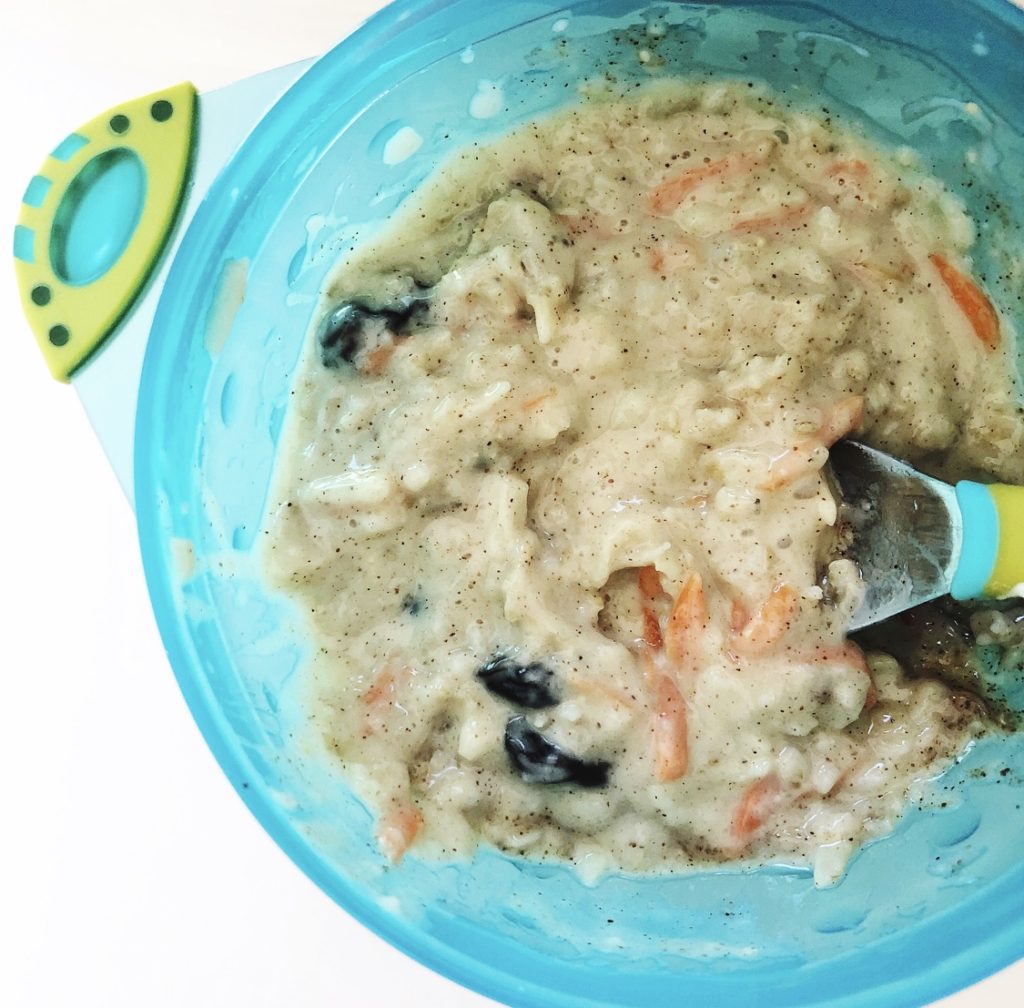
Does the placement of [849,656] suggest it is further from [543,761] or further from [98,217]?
[98,217]

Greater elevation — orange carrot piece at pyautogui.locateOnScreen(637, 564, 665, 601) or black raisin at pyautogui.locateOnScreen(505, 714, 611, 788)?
orange carrot piece at pyautogui.locateOnScreen(637, 564, 665, 601)

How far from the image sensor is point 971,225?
1.01 metres

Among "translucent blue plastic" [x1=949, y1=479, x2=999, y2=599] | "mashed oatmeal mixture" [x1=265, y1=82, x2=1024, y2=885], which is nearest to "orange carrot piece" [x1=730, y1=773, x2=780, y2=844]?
"mashed oatmeal mixture" [x1=265, y1=82, x2=1024, y2=885]

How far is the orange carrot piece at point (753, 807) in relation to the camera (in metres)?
1.02

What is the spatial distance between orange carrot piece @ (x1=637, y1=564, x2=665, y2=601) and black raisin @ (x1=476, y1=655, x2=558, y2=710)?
0.12 metres

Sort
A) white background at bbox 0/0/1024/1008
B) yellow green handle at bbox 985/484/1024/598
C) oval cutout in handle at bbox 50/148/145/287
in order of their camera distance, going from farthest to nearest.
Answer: white background at bbox 0/0/1024/1008, oval cutout in handle at bbox 50/148/145/287, yellow green handle at bbox 985/484/1024/598

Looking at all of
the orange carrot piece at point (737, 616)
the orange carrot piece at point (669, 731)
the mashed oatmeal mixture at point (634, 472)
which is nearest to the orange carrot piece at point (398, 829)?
the mashed oatmeal mixture at point (634, 472)

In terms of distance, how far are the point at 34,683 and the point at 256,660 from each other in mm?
397

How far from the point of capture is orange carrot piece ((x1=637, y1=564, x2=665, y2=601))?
1.01 metres

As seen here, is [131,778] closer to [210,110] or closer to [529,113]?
[210,110]

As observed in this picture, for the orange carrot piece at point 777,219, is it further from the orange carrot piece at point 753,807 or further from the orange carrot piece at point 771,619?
the orange carrot piece at point 753,807

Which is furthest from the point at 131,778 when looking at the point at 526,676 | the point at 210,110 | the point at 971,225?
the point at 971,225

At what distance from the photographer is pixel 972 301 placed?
3.33 feet

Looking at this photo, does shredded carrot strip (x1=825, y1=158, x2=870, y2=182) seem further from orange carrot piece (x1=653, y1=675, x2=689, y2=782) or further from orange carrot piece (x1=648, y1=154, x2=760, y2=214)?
orange carrot piece (x1=653, y1=675, x2=689, y2=782)
